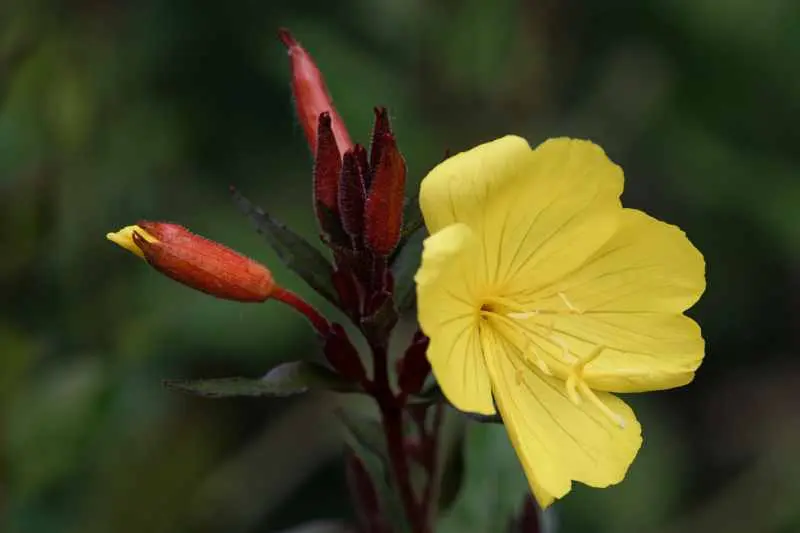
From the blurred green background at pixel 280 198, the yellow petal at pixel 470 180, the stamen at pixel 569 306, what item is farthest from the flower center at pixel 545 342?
the blurred green background at pixel 280 198

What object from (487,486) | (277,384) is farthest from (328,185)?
(487,486)

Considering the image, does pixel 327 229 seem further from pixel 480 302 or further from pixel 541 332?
pixel 541 332

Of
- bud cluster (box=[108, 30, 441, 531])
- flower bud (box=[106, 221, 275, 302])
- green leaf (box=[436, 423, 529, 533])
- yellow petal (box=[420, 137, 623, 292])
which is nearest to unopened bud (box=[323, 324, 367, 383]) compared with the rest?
bud cluster (box=[108, 30, 441, 531])

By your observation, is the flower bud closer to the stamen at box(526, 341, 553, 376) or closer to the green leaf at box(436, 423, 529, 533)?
the stamen at box(526, 341, 553, 376)

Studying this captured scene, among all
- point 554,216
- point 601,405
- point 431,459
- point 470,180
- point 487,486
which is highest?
point 470,180

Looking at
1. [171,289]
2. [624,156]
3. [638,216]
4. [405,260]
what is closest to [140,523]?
[171,289]

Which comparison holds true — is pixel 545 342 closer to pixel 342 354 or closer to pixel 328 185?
pixel 342 354
